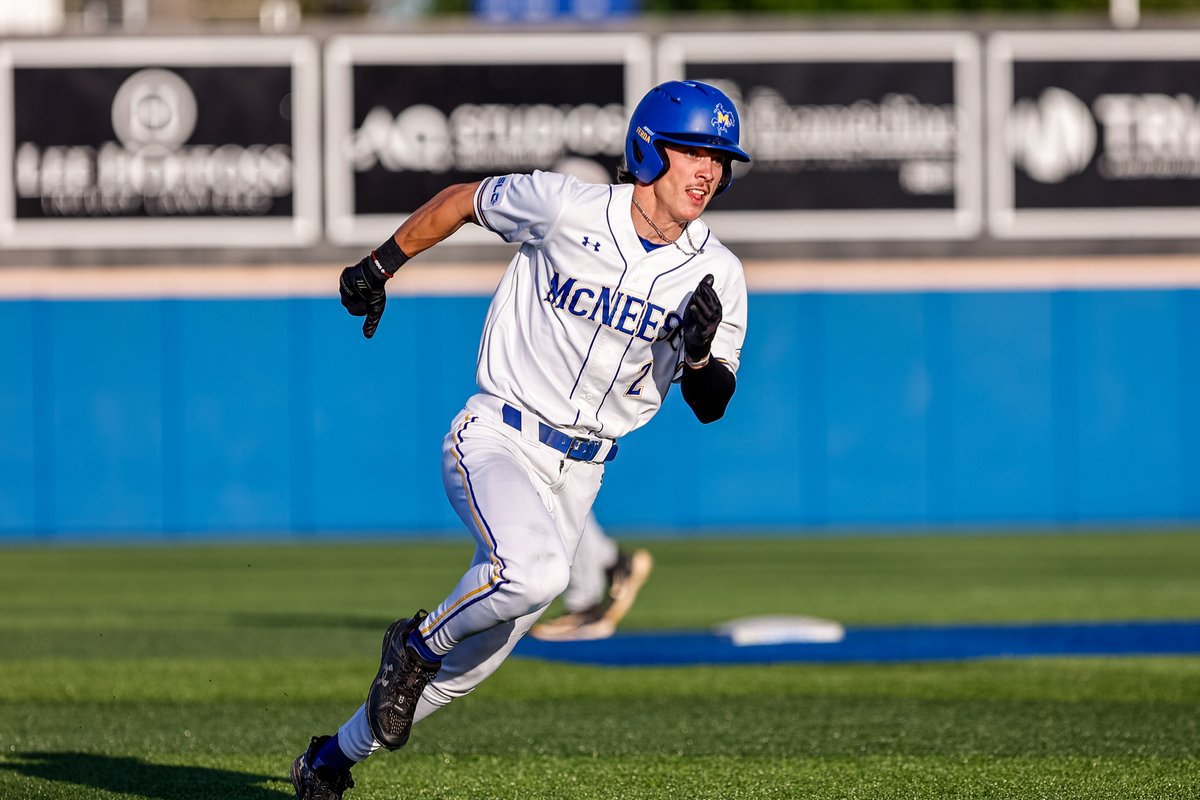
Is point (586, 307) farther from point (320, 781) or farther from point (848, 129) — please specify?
point (848, 129)

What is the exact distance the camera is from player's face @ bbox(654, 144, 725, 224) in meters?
5.52

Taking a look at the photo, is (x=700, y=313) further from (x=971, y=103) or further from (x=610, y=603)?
(x=971, y=103)

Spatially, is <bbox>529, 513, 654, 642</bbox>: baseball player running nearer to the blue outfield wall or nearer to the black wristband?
the black wristband

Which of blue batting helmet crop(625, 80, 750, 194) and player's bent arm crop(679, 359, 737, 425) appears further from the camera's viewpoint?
blue batting helmet crop(625, 80, 750, 194)

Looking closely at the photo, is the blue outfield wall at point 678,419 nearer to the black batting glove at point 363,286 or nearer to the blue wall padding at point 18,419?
the blue wall padding at point 18,419

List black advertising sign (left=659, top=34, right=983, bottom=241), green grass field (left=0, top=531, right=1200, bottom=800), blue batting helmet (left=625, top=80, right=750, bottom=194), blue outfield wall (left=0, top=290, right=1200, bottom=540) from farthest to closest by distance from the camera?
blue outfield wall (left=0, top=290, right=1200, bottom=540) → black advertising sign (left=659, top=34, right=983, bottom=241) → green grass field (left=0, top=531, right=1200, bottom=800) → blue batting helmet (left=625, top=80, right=750, bottom=194)

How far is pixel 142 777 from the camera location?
6.20 metres

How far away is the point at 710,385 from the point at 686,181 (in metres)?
0.65

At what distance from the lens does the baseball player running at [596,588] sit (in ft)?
32.7

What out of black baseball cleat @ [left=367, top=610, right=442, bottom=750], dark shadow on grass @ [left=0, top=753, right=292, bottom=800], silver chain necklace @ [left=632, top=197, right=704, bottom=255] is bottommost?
dark shadow on grass @ [left=0, top=753, right=292, bottom=800]

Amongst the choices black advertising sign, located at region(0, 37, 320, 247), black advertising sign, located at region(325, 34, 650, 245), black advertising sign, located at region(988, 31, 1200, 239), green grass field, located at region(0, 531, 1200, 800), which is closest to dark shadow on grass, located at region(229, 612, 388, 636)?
green grass field, located at region(0, 531, 1200, 800)

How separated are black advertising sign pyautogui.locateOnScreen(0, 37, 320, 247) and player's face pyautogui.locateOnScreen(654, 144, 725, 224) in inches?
590

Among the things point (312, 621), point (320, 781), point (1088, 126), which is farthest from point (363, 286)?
point (1088, 126)

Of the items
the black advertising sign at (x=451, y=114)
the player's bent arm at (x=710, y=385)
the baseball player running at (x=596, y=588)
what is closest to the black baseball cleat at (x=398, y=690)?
the player's bent arm at (x=710, y=385)
